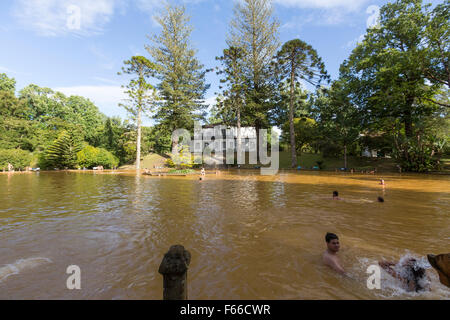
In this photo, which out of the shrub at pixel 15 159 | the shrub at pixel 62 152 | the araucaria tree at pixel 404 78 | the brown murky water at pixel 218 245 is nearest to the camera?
the brown murky water at pixel 218 245

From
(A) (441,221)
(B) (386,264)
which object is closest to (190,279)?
(B) (386,264)

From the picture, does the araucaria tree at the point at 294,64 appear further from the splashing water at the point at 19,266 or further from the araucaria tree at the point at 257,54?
the splashing water at the point at 19,266

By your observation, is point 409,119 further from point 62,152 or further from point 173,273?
point 62,152

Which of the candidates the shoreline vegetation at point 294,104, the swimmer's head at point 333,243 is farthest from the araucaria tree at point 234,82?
the swimmer's head at point 333,243

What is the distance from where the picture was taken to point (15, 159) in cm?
2936

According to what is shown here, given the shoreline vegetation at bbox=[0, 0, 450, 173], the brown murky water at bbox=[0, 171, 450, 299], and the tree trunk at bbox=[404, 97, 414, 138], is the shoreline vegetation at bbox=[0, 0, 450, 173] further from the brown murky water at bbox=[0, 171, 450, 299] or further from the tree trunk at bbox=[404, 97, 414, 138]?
the brown murky water at bbox=[0, 171, 450, 299]

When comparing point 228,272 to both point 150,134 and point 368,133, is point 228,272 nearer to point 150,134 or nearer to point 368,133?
point 368,133

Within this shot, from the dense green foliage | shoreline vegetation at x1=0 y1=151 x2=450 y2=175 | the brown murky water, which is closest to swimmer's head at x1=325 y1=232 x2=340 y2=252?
the brown murky water

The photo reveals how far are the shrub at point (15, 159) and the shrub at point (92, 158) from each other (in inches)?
272

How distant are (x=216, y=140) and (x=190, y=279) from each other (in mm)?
43685

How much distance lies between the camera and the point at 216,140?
4647 cm

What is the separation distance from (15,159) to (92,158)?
9.62 meters

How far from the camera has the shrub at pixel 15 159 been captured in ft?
92.4
